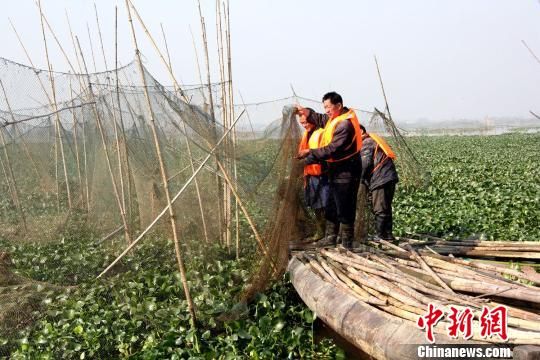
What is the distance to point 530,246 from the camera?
5.18 metres

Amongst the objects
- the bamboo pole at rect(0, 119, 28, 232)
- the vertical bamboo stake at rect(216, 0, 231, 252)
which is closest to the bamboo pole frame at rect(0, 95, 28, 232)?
the bamboo pole at rect(0, 119, 28, 232)

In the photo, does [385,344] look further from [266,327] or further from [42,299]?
[42,299]

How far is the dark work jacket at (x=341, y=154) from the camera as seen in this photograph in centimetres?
528

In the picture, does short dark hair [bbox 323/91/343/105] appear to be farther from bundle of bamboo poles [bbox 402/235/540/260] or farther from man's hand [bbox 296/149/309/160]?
bundle of bamboo poles [bbox 402/235/540/260]

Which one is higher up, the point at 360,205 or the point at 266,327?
the point at 360,205

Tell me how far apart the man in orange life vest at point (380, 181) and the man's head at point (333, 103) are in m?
1.18

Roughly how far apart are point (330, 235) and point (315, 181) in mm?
652

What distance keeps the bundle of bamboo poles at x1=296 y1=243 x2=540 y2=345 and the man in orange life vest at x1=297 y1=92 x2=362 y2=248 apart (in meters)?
0.53

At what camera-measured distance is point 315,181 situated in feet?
18.9

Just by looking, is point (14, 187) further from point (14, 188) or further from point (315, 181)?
point (315, 181)

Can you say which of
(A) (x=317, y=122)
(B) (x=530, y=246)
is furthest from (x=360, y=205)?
(B) (x=530, y=246)

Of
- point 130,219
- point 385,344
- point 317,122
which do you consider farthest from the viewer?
point 130,219

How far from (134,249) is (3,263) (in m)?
1.49

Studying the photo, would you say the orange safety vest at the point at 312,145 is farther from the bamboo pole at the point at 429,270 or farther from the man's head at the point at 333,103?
the bamboo pole at the point at 429,270
